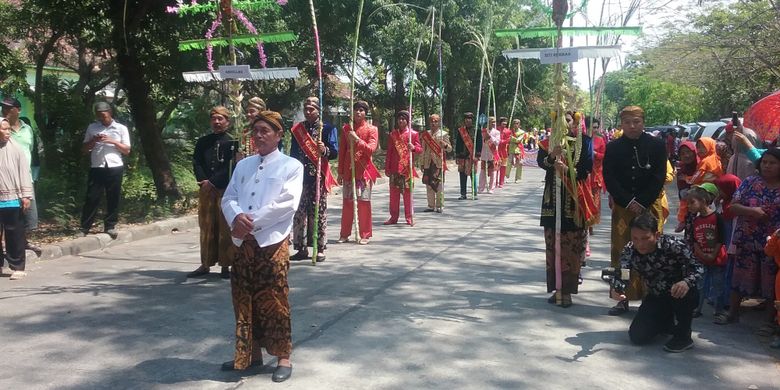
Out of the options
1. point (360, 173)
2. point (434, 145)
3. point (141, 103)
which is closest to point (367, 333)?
point (360, 173)

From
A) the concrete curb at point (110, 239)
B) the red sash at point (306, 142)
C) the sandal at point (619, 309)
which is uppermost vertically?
the red sash at point (306, 142)

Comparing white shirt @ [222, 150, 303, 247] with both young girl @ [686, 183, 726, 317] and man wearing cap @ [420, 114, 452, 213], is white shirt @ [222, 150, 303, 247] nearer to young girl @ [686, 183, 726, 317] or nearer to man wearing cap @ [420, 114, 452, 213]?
young girl @ [686, 183, 726, 317]

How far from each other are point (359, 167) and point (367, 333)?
4.05 metres

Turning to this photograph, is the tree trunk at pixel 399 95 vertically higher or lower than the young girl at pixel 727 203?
Answer: higher

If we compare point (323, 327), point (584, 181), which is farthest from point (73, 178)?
point (584, 181)

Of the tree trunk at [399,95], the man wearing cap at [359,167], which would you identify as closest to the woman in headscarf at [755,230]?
the man wearing cap at [359,167]

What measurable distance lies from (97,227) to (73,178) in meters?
1.82

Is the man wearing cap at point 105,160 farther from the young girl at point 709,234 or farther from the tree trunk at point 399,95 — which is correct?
the tree trunk at point 399,95

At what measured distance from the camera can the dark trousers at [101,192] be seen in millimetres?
8664

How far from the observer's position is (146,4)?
10344mm

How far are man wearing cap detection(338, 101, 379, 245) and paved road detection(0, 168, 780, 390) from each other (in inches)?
46.1

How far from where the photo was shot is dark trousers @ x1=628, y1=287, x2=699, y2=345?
4.70 meters

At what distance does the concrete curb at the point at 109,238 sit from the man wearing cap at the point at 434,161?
417cm

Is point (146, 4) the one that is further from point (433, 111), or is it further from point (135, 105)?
point (433, 111)
